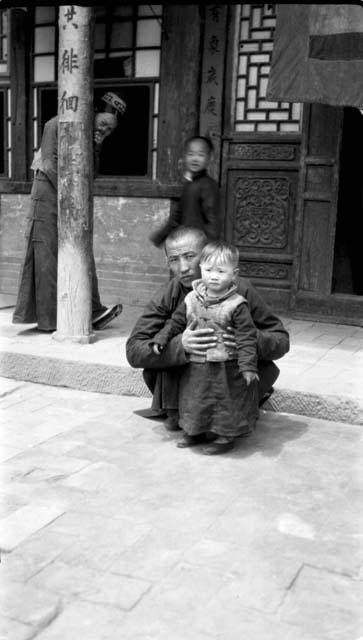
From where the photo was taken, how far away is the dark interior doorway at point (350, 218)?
7.66 meters

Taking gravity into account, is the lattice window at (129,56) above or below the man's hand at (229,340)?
above

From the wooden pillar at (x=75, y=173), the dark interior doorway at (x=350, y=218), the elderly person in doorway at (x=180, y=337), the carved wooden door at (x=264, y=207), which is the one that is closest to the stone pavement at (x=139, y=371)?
the wooden pillar at (x=75, y=173)

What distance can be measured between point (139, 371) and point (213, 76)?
3.65 metres

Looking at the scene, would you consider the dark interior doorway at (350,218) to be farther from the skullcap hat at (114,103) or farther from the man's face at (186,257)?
the man's face at (186,257)

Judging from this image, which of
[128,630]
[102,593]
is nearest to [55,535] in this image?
[102,593]

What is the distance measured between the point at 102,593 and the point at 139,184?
563 centimetres

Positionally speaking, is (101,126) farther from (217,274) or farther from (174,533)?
(174,533)

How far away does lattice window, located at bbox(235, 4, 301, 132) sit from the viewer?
671 cm

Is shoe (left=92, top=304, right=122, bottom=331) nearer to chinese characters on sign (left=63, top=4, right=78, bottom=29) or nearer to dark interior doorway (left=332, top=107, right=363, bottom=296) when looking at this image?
chinese characters on sign (left=63, top=4, right=78, bottom=29)

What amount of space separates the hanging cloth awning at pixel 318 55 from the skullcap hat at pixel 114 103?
6.00 ft

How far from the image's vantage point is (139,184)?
7.38 m

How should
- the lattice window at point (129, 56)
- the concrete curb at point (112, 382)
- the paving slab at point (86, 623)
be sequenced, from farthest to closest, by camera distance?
the lattice window at point (129, 56)
the concrete curb at point (112, 382)
the paving slab at point (86, 623)

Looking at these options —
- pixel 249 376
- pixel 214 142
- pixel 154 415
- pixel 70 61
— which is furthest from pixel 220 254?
pixel 214 142

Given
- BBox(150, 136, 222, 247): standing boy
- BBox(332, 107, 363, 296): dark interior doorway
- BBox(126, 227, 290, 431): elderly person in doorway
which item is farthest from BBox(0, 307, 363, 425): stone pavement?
BBox(332, 107, 363, 296): dark interior doorway
